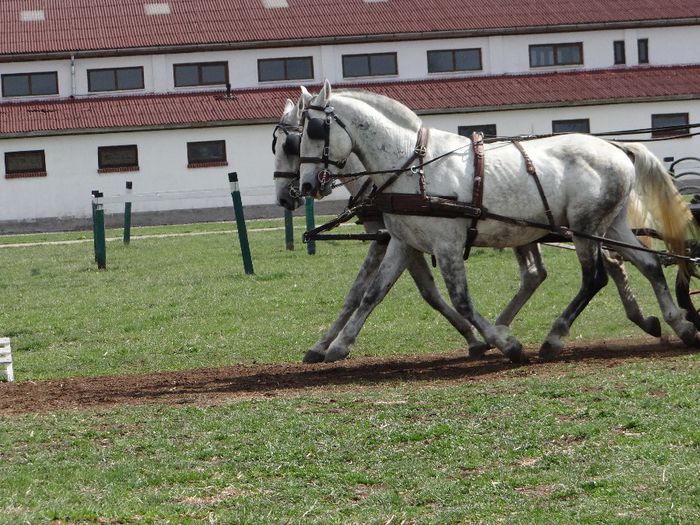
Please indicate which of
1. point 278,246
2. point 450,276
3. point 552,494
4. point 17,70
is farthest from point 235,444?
point 17,70

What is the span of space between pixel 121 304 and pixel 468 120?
29215mm

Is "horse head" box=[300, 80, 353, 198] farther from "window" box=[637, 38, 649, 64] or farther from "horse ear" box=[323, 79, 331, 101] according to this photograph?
"window" box=[637, 38, 649, 64]

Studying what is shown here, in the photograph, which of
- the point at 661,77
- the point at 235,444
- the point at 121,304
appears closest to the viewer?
the point at 235,444

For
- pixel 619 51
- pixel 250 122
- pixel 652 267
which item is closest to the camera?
pixel 652 267

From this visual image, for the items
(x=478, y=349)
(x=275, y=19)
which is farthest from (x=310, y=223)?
(x=275, y=19)

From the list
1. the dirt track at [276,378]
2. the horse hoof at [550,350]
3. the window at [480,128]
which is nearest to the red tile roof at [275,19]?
the window at [480,128]

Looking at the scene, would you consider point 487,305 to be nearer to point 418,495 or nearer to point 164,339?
point 164,339

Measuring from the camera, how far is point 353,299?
12.1 metres

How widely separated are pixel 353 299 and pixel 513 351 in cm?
178

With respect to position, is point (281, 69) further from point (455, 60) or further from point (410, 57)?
point (455, 60)

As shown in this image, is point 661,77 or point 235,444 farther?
point 661,77

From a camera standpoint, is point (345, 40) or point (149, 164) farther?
point (345, 40)

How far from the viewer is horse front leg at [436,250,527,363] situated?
11.1 m

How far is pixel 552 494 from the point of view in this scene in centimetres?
659
